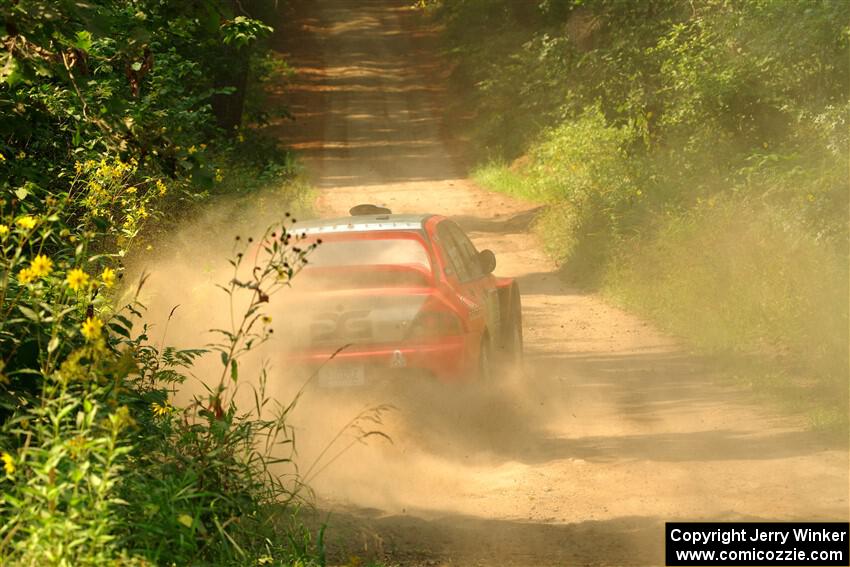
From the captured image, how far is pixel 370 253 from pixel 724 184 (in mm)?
9956

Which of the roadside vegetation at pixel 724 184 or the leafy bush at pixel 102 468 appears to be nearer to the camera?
the leafy bush at pixel 102 468

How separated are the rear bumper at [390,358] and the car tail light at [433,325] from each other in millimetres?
77

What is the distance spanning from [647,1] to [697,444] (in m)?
13.0

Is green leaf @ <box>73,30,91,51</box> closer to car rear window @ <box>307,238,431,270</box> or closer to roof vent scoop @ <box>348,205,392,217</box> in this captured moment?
car rear window @ <box>307,238,431,270</box>

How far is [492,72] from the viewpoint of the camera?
1529 inches

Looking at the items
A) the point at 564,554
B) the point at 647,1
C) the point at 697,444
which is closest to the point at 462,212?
the point at 647,1

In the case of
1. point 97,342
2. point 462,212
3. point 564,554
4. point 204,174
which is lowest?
point 564,554

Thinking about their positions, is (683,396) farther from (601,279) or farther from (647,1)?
(647,1)

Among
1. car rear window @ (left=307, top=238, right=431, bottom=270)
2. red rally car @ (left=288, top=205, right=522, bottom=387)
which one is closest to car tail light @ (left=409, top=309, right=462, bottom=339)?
red rally car @ (left=288, top=205, right=522, bottom=387)

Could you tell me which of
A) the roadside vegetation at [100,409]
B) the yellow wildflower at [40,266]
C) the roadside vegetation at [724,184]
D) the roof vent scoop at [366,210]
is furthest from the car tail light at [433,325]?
the yellow wildflower at [40,266]

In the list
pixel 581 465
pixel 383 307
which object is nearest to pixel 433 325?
pixel 383 307

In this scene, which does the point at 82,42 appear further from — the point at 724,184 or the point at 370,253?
the point at 724,184

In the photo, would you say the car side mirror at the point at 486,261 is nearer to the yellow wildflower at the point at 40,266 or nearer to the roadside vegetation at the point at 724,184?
the roadside vegetation at the point at 724,184

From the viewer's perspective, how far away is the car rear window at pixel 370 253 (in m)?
10.6
